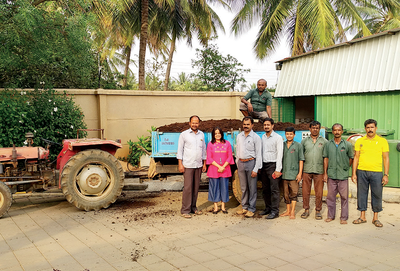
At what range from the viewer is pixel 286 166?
263 inches

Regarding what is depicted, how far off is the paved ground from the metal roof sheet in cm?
428

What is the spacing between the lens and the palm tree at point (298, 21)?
15.2 metres

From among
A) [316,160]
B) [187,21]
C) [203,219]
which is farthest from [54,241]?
[187,21]

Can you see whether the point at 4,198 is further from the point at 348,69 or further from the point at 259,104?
the point at 348,69

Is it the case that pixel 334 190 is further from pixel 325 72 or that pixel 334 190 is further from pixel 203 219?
pixel 325 72

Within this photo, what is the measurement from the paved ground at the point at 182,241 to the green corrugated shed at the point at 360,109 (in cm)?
345

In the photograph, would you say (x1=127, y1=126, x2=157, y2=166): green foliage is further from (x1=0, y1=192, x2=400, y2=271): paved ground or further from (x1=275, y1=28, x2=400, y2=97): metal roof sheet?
(x1=275, y1=28, x2=400, y2=97): metal roof sheet

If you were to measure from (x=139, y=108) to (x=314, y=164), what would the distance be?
714 cm

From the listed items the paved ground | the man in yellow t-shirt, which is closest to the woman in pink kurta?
the paved ground

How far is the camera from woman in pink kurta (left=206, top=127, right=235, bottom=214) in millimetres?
7008

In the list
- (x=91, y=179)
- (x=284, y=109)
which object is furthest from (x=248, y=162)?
(x=284, y=109)

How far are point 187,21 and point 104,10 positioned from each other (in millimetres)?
9348

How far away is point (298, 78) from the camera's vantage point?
523 inches

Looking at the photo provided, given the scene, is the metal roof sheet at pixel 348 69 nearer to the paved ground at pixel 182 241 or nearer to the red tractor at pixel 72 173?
the paved ground at pixel 182 241
